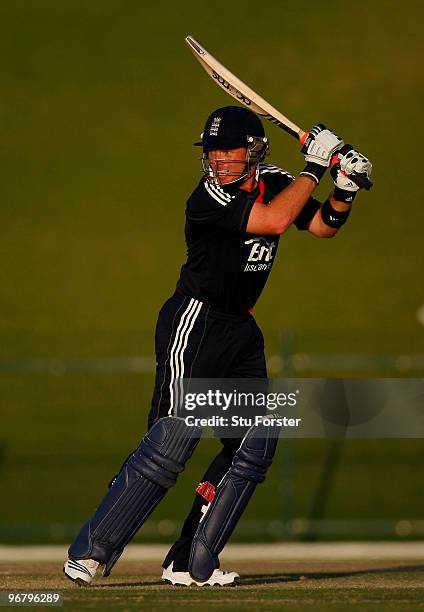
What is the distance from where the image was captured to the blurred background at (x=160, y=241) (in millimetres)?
12484

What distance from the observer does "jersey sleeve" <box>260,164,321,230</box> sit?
22.1 ft

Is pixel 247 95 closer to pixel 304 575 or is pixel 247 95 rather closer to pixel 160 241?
pixel 304 575

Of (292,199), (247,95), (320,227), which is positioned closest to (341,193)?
(320,227)

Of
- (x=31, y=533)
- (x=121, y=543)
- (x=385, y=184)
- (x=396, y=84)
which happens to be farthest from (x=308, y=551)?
(x=396, y=84)

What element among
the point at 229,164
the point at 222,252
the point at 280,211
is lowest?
the point at 222,252

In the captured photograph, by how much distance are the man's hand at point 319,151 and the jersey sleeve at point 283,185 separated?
1.24 feet

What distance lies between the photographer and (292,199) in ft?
20.4

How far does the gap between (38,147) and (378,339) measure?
6528 mm

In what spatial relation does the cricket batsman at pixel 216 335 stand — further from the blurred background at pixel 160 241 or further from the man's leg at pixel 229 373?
the blurred background at pixel 160 241

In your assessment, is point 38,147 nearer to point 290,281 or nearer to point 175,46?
point 175,46

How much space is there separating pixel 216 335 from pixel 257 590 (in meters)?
1.18

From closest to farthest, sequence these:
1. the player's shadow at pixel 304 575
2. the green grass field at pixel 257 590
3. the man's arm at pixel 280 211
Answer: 1. the green grass field at pixel 257 590
2. the man's arm at pixel 280 211
3. the player's shadow at pixel 304 575

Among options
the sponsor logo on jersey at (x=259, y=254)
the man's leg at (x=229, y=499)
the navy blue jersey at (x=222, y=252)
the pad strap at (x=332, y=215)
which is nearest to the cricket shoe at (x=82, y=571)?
the man's leg at (x=229, y=499)

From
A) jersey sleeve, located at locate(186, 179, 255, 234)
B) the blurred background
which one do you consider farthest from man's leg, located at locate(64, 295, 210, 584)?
the blurred background
